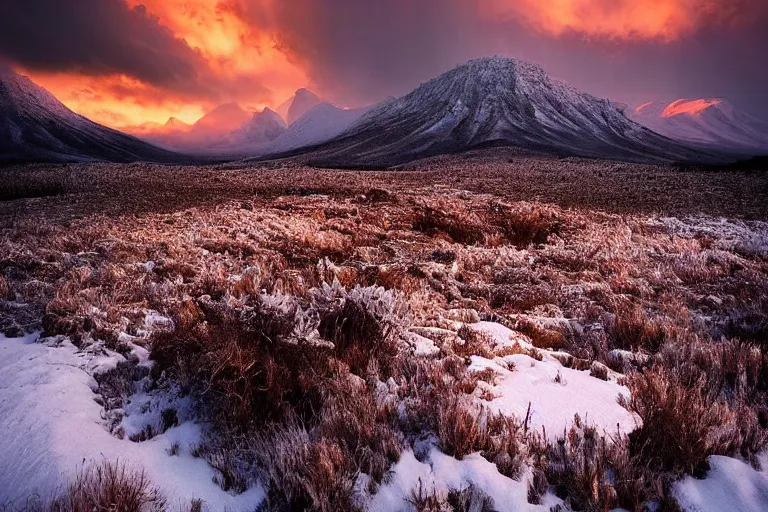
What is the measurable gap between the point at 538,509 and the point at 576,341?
3.16 meters

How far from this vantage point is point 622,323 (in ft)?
17.3

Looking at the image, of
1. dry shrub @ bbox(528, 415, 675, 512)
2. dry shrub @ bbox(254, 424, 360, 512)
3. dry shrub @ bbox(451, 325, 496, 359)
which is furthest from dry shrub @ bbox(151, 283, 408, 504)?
dry shrub @ bbox(528, 415, 675, 512)

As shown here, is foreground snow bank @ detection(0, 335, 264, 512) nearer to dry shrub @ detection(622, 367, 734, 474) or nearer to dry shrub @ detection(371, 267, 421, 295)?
dry shrub @ detection(622, 367, 734, 474)

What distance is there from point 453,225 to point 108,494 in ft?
34.3

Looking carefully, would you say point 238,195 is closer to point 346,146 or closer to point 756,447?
point 756,447

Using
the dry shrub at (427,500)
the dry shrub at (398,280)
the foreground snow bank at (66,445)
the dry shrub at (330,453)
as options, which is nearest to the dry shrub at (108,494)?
the foreground snow bank at (66,445)

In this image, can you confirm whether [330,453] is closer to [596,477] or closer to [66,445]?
[596,477]

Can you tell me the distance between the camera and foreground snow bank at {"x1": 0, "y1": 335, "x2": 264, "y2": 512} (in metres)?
2.50

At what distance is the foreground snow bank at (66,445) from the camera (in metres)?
2.50

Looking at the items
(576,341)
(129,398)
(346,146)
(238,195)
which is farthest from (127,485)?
(346,146)

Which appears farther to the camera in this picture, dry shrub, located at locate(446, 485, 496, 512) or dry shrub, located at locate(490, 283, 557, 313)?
dry shrub, located at locate(490, 283, 557, 313)

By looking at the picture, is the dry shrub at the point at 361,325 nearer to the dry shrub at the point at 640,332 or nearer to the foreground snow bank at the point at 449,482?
the foreground snow bank at the point at 449,482

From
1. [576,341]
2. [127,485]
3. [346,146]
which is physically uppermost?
[346,146]

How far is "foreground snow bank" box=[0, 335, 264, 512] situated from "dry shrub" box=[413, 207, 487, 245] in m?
9.01
